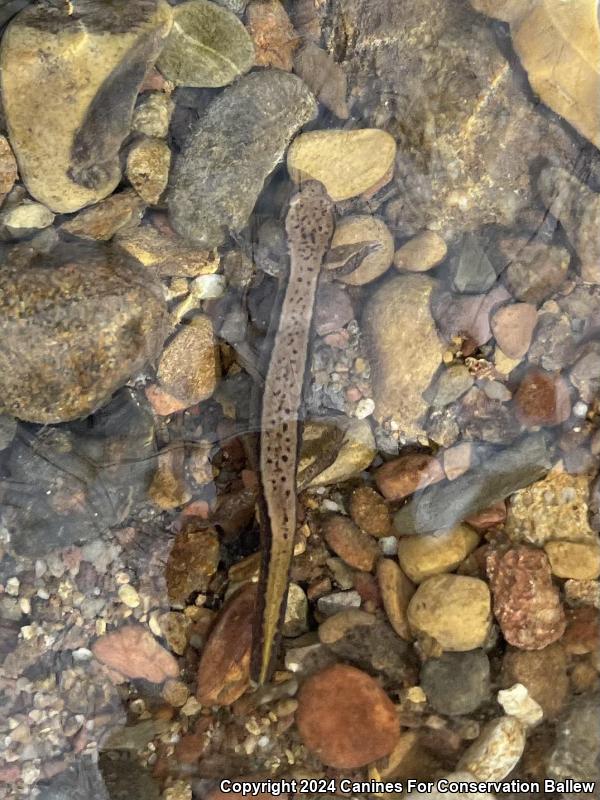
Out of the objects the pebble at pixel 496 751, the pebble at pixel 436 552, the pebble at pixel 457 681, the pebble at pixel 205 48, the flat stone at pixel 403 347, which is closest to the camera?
the pebble at pixel 496 751

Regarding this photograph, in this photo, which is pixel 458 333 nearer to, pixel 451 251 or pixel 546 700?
pixel 451 251

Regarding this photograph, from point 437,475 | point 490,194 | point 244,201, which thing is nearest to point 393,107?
point 490,194

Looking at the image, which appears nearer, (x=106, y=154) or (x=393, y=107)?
(x=106, y=154)

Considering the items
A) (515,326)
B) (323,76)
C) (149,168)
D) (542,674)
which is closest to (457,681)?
(542,674)

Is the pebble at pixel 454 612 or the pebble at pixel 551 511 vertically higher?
the pebble at pixel 551 511

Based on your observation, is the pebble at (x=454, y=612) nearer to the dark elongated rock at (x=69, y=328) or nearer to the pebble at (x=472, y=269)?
the pebble at (x=472, y=269)

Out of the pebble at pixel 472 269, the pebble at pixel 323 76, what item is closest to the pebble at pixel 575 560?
the pebble at pixel 472 269

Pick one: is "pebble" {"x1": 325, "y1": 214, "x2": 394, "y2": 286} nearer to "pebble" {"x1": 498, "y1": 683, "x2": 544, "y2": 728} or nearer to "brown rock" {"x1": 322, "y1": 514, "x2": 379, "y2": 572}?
"brown rock" {"x1": 322, "y1": 514, "x2": 379, "y2": 572}
